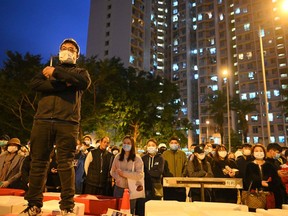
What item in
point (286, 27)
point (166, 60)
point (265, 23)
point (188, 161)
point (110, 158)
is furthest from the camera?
point (166, 60)

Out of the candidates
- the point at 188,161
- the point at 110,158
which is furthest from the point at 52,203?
the point at 188,161

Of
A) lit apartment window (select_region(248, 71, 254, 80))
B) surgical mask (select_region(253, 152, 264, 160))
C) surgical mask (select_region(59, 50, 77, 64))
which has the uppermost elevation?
lit apartment window (select_region(248, 71, 254, 80))

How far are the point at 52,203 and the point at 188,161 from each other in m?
4.83

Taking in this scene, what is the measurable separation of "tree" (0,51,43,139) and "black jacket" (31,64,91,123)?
53.6 feet

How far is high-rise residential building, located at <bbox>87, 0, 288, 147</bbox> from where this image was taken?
59.4m

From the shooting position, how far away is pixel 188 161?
24.5 feet

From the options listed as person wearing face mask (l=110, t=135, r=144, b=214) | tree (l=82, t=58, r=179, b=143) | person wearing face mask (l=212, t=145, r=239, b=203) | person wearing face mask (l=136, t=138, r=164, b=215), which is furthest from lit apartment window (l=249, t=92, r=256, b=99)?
person wearing face mask (l=110, t=135, r=144, b=214)

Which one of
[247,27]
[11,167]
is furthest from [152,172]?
[247,27]

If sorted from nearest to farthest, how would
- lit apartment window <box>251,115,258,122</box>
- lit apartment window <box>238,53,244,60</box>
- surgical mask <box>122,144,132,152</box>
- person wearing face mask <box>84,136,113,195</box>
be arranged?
surgical mask <box>122,144,132,152</box>
person wearing face mask <box>84,136,113,195</box>
lit apartment window <box>251,115,258,122</box>
lit apartment window <box>238,53,244,60</box>

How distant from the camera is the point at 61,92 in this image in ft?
10.4

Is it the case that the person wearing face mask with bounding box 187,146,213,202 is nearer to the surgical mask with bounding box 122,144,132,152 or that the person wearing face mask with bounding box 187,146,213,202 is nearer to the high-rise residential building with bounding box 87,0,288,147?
the surgical mask with bounding box 122,144,132,152

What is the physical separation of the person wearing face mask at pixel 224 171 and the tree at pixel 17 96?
1450 centimetres

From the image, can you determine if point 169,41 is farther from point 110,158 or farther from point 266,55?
point 110,158

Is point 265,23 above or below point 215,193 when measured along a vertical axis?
above
